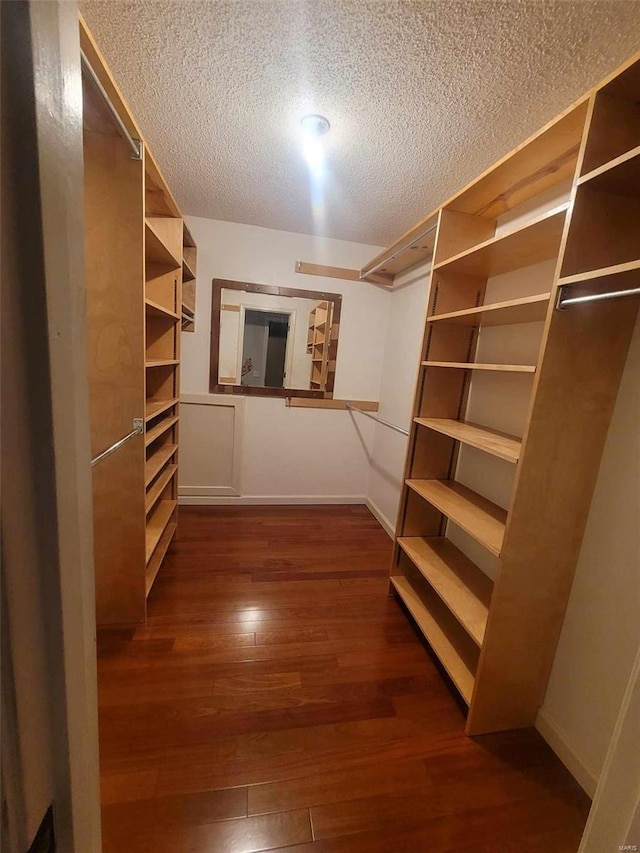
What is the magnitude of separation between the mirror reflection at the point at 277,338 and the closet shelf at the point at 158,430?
776 mm

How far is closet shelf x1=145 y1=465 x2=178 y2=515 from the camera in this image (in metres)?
1.73

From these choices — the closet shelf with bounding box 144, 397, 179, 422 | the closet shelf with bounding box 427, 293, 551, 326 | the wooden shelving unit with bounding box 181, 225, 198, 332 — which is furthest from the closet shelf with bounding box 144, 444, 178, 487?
the closet shelf with bounding box 427, 293, 551, 326

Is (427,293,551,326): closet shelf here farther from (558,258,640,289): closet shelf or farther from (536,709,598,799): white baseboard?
(536,709,598,799): white baseboard

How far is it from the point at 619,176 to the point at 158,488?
2.33 m

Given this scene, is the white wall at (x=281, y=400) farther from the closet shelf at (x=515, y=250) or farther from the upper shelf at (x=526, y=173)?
the closet shelf at (x=515, y=250)

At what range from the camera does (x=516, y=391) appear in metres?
1.58

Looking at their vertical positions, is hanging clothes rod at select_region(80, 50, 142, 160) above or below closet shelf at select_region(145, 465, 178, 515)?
above

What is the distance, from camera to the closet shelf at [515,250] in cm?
111

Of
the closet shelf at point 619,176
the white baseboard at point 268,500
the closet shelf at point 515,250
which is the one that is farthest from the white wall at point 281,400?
the closet shelf at point 619,176

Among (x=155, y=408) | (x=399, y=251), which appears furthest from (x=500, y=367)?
(x=155, y=408)

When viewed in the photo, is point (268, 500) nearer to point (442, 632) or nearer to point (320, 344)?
point (320, 344)

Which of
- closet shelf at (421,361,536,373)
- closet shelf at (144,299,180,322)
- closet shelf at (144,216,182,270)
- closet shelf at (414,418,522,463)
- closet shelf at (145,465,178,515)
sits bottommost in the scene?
closet shelf at (145,465,178,515)

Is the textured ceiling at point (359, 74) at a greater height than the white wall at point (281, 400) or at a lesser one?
greater

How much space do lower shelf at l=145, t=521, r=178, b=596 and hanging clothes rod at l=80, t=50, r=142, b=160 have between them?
194 centimetres
